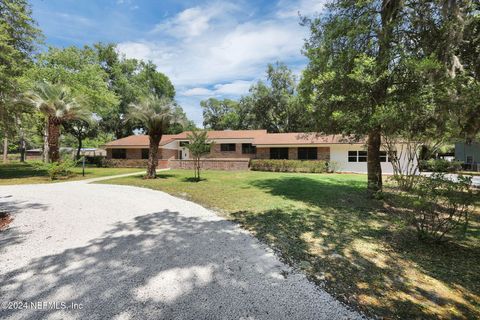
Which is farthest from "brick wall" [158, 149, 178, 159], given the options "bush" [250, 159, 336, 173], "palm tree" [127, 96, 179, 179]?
"palm tree" [127, 96, 179, 179]

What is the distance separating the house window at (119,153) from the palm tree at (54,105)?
12.0m

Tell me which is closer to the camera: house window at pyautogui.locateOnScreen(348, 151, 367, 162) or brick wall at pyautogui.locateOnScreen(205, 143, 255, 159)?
house window at pyautogui.locateOnScreen(348, 151, 367, 162)

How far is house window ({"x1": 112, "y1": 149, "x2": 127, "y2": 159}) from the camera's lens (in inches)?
1172

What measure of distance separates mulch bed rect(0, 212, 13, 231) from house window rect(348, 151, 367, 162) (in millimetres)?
23836

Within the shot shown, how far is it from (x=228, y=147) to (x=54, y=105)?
16.9 m

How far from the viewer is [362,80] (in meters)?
7.83

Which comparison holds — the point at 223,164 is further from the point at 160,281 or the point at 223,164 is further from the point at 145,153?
the point at 160,281

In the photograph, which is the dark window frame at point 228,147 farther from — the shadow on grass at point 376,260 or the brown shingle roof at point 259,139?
the shadow on grass at point 376,260

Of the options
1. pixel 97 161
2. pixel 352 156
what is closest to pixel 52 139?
pixel 97 161

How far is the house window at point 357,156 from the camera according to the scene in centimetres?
2264

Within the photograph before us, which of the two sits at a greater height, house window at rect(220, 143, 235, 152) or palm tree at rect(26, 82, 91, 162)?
palm tree at rect(26, 82, 91, 162)

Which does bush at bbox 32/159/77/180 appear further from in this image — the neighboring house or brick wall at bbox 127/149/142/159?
the neighboring house

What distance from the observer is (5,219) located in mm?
6754

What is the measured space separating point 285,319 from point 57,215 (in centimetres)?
762
